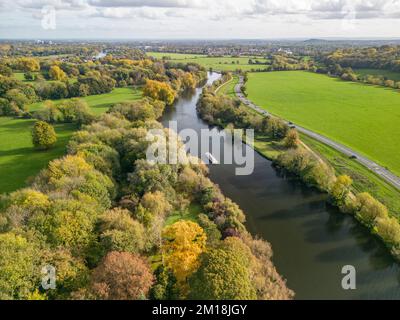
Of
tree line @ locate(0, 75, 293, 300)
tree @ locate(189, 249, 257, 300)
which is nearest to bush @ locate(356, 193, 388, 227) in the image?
tree line @ locate(0, 75, 293, 300)

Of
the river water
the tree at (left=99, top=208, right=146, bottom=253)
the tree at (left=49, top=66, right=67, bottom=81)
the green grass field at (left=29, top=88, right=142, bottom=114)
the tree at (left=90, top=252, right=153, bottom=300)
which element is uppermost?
the tree at (left=49, top=66, right=67, bottom=81)

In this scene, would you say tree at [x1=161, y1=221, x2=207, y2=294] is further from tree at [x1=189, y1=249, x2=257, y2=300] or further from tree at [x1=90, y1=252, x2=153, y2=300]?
tree at [x1=90, y1=252, x2=153, y2=300]

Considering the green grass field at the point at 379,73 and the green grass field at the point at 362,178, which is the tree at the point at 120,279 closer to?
the green grass field at the point at 362,178

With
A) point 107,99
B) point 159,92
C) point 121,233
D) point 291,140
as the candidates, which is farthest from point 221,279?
point 107,99

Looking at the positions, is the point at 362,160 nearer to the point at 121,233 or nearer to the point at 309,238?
the point at 309,238

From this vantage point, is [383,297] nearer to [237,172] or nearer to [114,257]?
[114,257]

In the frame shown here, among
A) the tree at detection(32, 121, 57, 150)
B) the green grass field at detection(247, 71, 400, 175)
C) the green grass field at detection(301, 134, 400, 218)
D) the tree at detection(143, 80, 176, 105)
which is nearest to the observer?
the green grass field at detection(301, 134, 400, 218)
